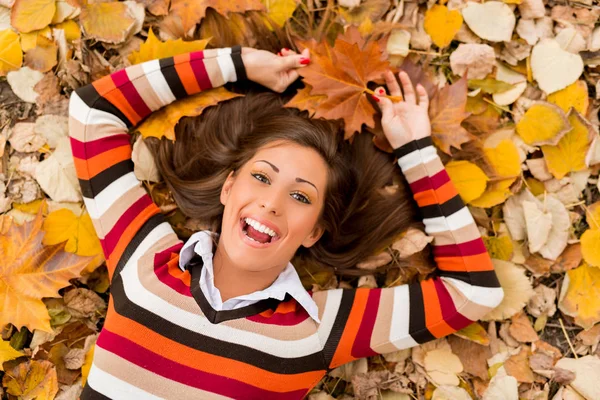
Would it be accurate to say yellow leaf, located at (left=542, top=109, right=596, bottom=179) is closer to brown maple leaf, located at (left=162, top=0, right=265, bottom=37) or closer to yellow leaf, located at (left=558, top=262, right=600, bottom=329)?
yellow leaf, located at (left=558, top=262, right=600, bottom=329)

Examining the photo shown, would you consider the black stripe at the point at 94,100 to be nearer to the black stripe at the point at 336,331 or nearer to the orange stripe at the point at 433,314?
the black stripe at the point at 336,331

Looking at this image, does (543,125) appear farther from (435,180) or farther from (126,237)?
(126,237)

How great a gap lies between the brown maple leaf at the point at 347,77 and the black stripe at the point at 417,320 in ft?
2.03

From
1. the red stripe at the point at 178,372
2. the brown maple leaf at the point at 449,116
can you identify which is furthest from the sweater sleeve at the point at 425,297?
the red stripe at the point at 178,372

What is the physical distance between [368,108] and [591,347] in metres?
1.29

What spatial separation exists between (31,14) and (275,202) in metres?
1.22

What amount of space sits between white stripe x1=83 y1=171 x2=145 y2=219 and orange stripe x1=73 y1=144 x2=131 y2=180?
0.06 meters

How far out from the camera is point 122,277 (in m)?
1.78

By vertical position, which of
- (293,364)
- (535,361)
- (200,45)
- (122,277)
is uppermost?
(200,45)

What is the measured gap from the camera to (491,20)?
80.2 inches

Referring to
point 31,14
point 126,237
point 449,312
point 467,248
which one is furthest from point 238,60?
point 449,312

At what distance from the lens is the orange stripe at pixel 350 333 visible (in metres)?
1.81

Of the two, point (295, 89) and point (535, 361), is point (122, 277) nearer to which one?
point (295, 89)

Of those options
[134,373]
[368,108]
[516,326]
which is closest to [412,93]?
[368,108]
